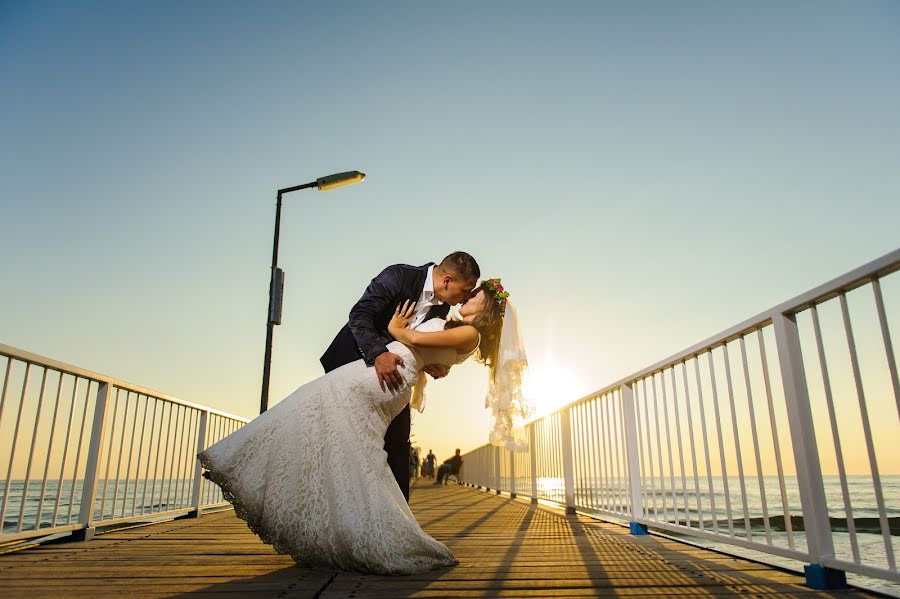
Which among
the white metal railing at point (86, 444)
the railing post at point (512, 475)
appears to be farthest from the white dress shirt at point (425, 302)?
the railing post at point (512, 475)

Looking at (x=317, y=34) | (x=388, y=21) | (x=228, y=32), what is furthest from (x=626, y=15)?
(x=228, y=32)

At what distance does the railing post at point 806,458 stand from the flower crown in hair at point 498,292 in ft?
4.17

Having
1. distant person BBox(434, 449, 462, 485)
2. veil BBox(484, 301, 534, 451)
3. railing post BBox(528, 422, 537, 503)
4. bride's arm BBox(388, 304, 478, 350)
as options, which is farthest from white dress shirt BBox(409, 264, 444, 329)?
distant person BBox(434, 449, 462, 485)

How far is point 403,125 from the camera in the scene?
793cm

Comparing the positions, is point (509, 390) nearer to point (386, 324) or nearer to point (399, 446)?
point (399, 446)

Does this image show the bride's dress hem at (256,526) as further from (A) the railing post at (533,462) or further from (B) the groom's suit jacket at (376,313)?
(A) the railing post at (533,462)

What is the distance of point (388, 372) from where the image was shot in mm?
2508

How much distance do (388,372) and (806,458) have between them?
166 centimetres

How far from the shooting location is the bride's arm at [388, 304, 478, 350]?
259 cm

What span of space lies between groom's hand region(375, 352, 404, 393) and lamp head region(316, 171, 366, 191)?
211 inches

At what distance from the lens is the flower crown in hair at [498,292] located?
9.67ft

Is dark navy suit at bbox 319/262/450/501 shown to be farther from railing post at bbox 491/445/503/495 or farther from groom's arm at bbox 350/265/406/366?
railing post at bbox 491/445/503/495

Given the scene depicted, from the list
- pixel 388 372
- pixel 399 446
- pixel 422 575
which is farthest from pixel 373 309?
pixel 422 575

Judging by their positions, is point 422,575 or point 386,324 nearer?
point 422,575
